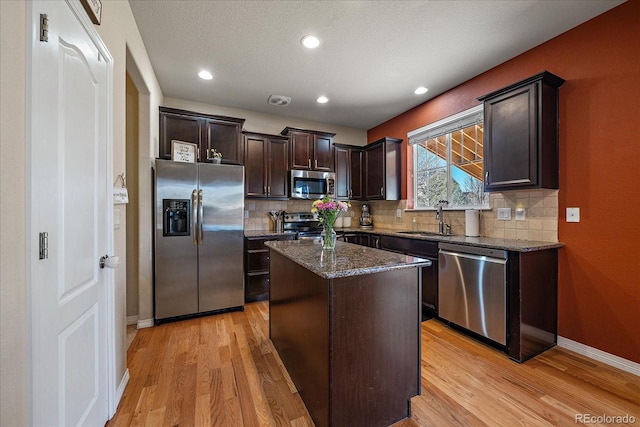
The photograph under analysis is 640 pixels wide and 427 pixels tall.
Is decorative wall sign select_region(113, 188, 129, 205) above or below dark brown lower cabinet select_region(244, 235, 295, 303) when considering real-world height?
above

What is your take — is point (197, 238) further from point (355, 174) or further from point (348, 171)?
point (355, 174)

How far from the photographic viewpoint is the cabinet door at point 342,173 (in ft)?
14.8

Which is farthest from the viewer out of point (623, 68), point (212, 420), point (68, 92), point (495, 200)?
point (495, 200)

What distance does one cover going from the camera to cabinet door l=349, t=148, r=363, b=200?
184 inches

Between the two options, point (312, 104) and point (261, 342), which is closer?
point (261, 342)

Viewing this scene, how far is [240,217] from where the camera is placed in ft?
10.6

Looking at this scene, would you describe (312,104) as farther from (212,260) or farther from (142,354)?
(142,354)

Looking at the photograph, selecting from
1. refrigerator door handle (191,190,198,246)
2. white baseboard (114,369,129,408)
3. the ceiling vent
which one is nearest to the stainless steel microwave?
the ceiling vent

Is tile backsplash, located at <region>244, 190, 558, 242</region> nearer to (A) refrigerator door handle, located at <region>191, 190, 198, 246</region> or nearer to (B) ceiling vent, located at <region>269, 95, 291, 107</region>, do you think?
(A) refrigerator door handle, located at <region>191, 190, 198, 246</region>

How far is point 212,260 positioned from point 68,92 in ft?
7.43

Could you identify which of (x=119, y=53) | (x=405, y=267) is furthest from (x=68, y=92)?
(x=405, y=267)

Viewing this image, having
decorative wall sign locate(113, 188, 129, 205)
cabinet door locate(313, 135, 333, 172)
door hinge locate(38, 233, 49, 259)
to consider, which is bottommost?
door hinge locate(38, 233, 49, 259)

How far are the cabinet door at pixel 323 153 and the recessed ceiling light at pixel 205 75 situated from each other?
175cm

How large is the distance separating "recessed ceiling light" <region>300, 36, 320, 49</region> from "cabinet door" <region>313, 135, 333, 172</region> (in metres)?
1.79
